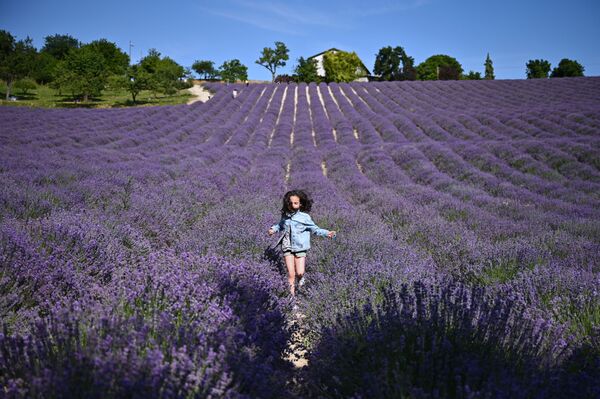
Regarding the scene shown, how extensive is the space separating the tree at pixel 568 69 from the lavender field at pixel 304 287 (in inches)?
2307

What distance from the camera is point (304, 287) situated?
402cm

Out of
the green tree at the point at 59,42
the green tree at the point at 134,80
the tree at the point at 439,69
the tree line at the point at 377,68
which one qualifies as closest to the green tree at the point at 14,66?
the green tree at the point at 134,80

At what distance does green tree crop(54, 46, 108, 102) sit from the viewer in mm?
31875

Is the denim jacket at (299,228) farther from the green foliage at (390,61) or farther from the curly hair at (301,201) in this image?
the green foliage at (390,61)

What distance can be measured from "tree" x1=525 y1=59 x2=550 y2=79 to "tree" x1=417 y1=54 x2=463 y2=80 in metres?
10.9

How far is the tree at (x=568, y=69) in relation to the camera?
59.0 meters

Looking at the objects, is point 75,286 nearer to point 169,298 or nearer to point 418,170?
point 169,298

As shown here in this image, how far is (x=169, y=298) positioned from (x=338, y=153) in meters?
11.8

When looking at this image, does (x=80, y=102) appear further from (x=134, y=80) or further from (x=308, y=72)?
(x=308, y=72)

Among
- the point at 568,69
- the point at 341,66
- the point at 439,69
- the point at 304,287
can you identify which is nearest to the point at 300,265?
the point at 304,287

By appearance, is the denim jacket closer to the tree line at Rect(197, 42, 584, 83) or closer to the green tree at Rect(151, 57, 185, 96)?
the green tree at Rect(151, 57, 185, 96)

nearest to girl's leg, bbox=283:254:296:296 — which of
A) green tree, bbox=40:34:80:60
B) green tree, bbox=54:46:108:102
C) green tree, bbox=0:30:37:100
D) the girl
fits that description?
the girl

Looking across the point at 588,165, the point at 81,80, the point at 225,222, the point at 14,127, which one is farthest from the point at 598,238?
the point at 81,80

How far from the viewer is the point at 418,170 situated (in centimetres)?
1083
